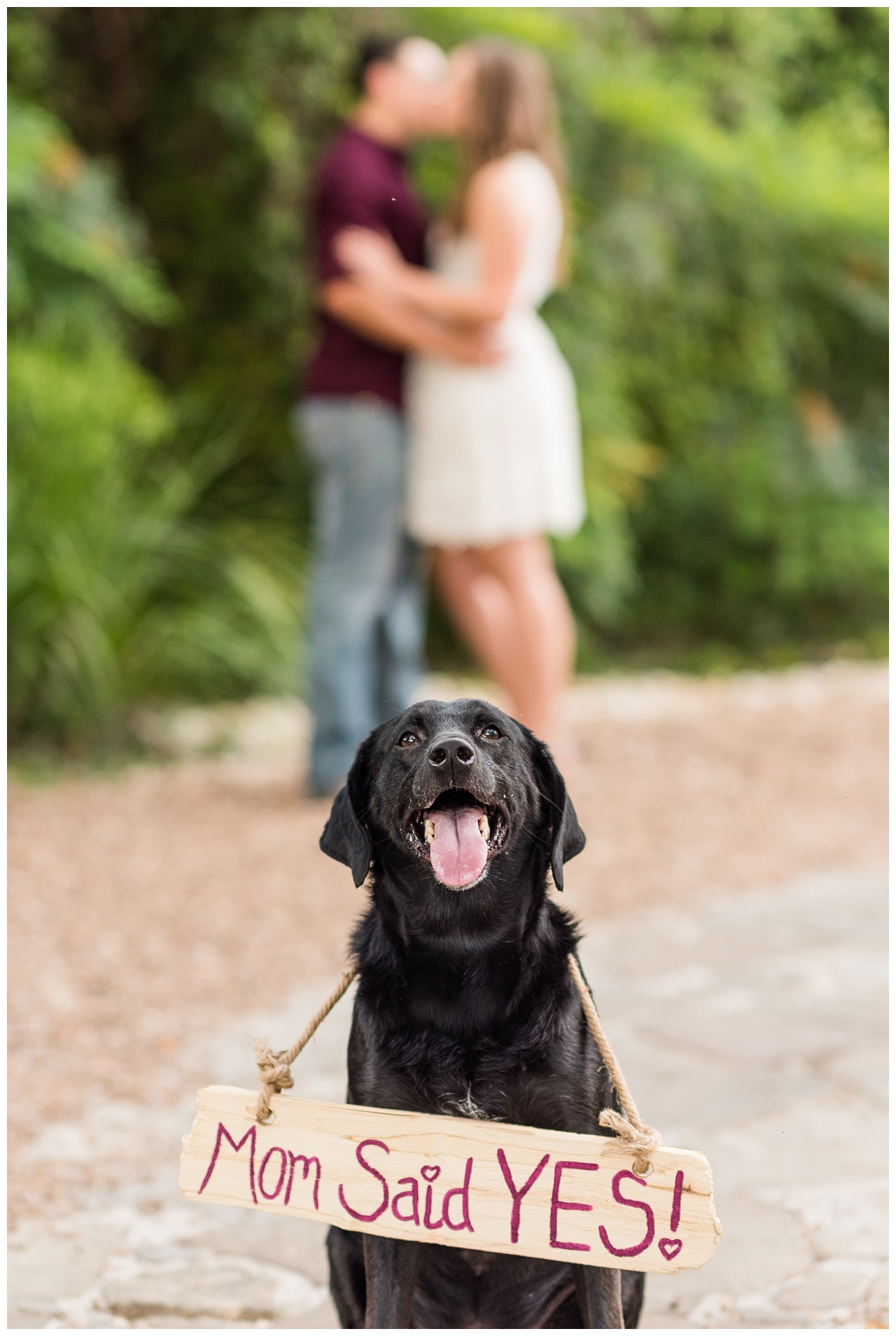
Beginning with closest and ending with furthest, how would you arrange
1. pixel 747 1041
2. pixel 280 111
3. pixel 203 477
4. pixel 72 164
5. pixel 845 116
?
pixel 747 1041 → pixel 72 164 → pixel 203 477 → pixel 280 111 → pixel 845 116

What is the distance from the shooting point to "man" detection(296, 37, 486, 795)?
4.84 m

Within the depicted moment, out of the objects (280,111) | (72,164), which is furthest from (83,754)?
(280,111)

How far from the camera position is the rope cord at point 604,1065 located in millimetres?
1510

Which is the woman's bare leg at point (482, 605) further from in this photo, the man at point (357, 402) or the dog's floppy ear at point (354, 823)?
the dog's floppy ear at point (354, 823)

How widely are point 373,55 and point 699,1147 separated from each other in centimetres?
407

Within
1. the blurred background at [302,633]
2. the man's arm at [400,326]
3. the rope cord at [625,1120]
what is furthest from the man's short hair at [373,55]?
the rope cord at [625,1120]

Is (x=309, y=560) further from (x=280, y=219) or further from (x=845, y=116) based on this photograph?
(x=845, y=116)

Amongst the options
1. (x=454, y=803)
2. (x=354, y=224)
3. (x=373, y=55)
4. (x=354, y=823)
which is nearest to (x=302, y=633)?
(x=354, y=224)

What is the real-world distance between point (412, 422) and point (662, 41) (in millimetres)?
7483

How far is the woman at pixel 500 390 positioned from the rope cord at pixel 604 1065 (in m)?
3.09

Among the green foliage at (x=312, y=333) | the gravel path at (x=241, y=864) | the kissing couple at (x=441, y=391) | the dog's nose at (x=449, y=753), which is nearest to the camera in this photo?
the dog's nose at (x=449, y=753)

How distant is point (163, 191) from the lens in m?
7.70

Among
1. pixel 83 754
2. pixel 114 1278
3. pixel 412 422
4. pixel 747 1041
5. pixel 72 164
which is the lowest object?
pixel 114 1278

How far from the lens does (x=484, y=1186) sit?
1554 mm
